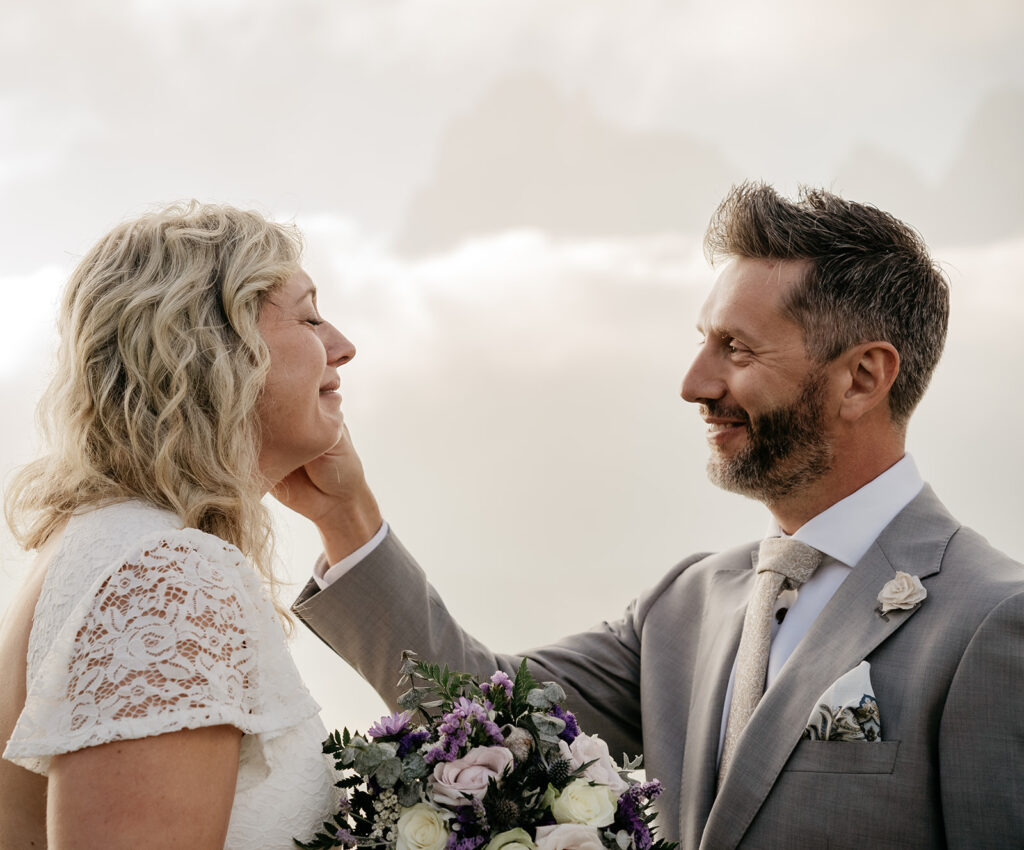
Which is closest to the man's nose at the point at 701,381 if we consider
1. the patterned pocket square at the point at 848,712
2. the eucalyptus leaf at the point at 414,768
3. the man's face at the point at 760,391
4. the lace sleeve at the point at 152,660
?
the man's face at the point at 760,391

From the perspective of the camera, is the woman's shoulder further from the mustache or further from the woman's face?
the mustache

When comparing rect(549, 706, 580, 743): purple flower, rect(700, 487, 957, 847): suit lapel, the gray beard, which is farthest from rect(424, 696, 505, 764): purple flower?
the gray beard

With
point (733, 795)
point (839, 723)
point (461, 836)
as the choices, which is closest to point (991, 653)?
point (839, 723)

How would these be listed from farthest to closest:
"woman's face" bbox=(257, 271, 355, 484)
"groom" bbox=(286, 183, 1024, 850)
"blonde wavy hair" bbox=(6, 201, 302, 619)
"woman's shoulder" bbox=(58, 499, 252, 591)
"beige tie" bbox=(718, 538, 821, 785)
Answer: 1. "beige tie" bbox=(718, 538, 821, 785)
2. "woman's face" bbox=(257, 271, 355, 484)
3. "groom" bbox=(286, 183, 1024, 850)
4. "blonde wavy hair" bbox=(6, 201, 302, 619)
5. "woman's shoulder" bbox=(58, 499, 252, 591)

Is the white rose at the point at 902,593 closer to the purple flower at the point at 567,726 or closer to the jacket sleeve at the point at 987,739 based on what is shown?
the jacket sleeve at the point at 987,739

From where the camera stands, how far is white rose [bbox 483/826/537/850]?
186 centimetres

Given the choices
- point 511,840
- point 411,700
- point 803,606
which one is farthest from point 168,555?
point 803,606

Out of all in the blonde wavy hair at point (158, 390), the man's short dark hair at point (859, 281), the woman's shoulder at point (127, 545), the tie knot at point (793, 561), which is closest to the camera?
the woman's shoulder at point (127, 545)

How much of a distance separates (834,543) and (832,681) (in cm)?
40

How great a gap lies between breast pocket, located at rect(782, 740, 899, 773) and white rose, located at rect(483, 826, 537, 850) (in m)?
0.80

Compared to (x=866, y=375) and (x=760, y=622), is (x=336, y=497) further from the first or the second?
(x=866, y=375)

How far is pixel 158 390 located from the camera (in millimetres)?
2133

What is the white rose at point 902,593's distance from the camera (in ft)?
7.89

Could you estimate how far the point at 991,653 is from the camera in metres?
2.21
